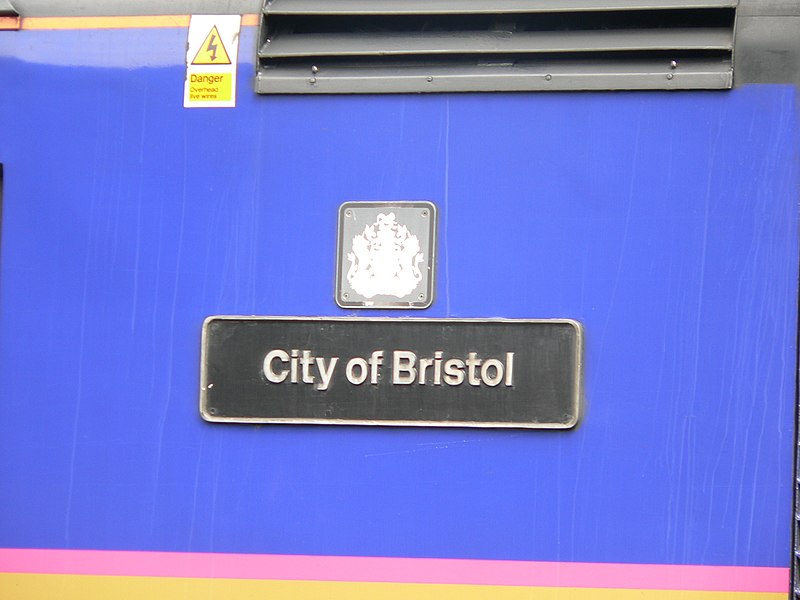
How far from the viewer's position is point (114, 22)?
280 centimetres

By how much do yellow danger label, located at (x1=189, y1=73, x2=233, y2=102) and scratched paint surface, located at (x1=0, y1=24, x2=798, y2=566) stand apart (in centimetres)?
4

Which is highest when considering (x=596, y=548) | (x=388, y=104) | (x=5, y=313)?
(x=388, y=104)

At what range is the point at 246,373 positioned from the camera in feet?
8.84

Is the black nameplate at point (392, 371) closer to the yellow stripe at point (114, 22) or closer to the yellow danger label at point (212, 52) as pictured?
the yellow danger label at point (212, 52)

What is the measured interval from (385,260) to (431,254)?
4.4 inches

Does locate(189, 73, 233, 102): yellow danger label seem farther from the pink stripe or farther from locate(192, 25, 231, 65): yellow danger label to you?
the pink stripe

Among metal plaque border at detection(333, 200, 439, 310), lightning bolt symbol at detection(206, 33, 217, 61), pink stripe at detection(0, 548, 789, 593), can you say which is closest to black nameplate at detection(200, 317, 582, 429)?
metal plaque border at detection(333, 200, 439, 310)

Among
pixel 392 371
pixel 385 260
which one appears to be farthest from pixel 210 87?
pixel 392 371

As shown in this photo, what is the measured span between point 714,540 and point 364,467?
830mm

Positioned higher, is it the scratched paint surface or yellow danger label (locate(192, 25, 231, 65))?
yellow danger label (locate(192, 25, 231, 65))

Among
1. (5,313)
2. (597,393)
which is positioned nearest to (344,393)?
(597,393)

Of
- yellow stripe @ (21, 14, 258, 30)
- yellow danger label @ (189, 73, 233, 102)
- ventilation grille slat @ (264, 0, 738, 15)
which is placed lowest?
yellow danger label @ (189, 73, 233, 102)

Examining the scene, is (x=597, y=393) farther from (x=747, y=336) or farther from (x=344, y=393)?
(x=344, y=393)

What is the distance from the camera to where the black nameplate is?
2615 millimetres
